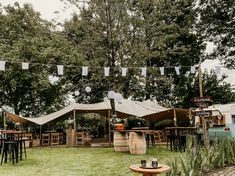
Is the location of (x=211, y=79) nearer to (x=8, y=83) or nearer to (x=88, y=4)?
(x=88, y=4)

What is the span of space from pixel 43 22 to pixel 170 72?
887cm

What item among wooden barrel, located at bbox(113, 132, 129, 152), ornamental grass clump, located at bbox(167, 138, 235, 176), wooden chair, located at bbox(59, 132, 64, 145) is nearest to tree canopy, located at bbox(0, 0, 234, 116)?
wooden chair, located at bbox(59, 132, 64, 145)

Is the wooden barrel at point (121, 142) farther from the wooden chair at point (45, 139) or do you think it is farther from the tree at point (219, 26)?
the tree at point (219, 26)

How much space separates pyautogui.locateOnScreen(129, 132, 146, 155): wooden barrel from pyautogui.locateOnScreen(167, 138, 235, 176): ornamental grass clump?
3.58 metres

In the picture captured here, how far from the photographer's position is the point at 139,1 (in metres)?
15.9

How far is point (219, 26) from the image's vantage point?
1898 cm

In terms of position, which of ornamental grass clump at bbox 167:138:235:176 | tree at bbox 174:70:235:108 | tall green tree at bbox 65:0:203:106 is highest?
tall green tree at bbox 65:0:203:106

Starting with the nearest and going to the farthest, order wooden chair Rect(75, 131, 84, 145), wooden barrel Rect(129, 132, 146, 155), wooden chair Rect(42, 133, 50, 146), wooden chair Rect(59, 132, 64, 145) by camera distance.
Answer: wooden barrel Rect(129, 132, 146, 155), wooden chair Rect(75, 131, 84, 145), wooden chair Rect(42, 133, 50, 146), wooden chair Rect(59, 132, 64, 145)

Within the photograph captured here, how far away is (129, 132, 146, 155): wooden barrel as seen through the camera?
32.2 feet

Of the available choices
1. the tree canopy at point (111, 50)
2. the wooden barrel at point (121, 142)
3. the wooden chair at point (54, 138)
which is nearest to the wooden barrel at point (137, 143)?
the wooden barrel at point (121, 142)

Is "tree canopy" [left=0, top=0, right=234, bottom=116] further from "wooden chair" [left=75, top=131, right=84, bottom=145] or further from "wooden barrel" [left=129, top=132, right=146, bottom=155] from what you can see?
"wooden barrel" [left=129, top=132, right=146, bottom=155]

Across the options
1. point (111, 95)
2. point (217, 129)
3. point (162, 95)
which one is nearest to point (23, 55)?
point (111, 95)

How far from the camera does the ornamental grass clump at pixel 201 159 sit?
188 inches

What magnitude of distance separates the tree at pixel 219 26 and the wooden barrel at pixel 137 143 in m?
11.2
